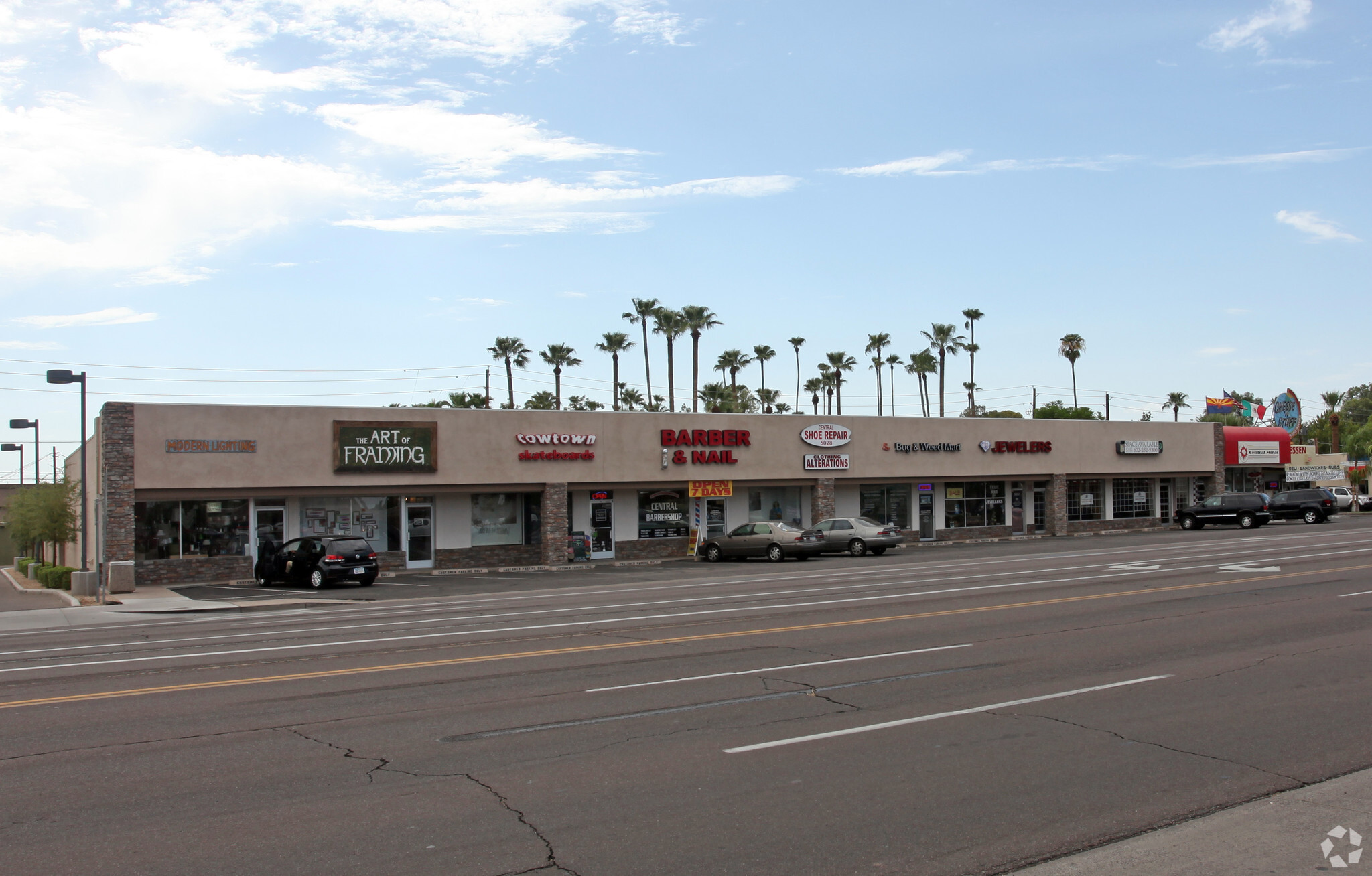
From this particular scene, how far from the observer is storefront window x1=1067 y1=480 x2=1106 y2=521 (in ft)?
158

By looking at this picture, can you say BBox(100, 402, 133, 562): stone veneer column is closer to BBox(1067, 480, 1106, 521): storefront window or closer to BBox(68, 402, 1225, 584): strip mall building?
BBox(68, 402, 1225, 584): strip mall building

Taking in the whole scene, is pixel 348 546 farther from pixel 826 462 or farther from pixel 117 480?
pixel 826 462

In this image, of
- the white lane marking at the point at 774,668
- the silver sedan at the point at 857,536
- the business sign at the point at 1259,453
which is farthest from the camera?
the business sign at the point at 1259,453

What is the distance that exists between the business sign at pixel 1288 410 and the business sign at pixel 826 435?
36.0 meters

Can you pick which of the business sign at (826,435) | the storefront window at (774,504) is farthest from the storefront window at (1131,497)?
the storefront window at (774,504)

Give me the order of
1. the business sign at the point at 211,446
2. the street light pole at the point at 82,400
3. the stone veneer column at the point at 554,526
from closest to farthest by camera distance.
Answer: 1. the street light pole at the point at 82,400
2. the business sign at the point at 211,446
3. the stone veneer column at the point at 554,526

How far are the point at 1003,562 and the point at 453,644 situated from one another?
19402 mm

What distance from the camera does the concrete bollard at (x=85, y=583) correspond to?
27953 mm

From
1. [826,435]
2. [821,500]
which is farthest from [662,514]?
[826,435]

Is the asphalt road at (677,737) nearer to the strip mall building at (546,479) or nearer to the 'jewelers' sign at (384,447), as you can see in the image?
the strip mall building at (546,479)

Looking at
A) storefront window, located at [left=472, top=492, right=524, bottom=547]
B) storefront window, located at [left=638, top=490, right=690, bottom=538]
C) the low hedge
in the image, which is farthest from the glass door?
the low hedge

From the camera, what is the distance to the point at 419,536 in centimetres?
3381

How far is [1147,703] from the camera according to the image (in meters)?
9.59

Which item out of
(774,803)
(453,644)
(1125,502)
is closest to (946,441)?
(1125,502)
